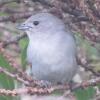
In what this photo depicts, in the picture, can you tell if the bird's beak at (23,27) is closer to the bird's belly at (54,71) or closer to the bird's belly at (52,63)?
the bird's belly at (52,63)

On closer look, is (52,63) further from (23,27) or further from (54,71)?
(23,27)

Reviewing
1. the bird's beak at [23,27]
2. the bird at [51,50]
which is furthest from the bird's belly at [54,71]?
the bird's beak at [23,27]

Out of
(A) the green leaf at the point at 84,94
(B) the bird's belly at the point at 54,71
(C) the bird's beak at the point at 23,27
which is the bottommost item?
(A) the green leaf at the point at 84,94

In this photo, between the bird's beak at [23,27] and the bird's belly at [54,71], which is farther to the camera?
the bird's beak at [23,27]

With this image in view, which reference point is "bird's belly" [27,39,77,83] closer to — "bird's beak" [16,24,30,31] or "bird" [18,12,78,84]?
"bird" [18,12,78,84]

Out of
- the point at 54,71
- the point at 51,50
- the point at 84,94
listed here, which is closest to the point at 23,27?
the point at 51,50

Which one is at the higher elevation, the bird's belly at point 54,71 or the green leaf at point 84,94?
the bird's belly at point 54,71

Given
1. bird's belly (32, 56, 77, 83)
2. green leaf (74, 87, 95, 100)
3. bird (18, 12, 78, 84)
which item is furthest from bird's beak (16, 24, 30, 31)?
green leaf (74, 87, 95, 100)

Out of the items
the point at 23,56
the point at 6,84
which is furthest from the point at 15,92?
the point at 23,56
